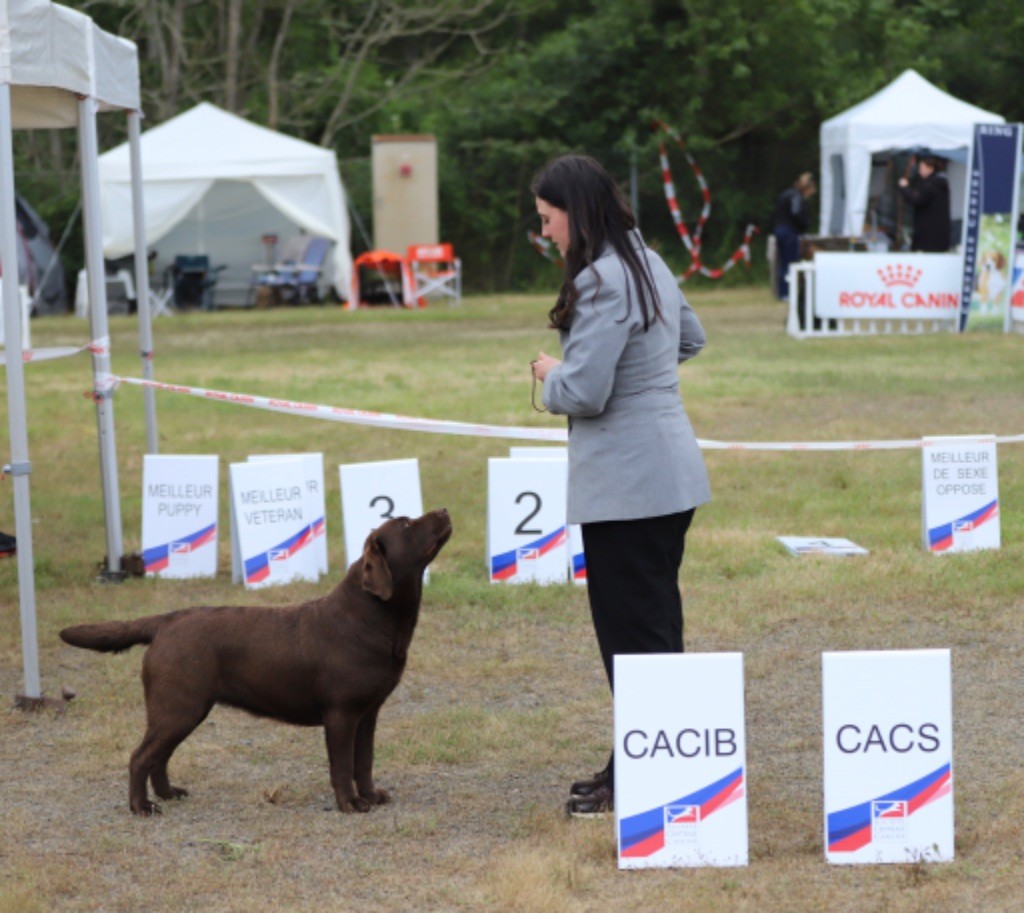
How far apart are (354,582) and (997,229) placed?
15152mm

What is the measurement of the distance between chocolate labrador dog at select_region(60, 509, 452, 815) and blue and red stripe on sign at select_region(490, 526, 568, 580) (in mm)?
2763

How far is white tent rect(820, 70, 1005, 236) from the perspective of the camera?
2278 centimetres

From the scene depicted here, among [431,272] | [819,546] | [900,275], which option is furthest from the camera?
[431,272]

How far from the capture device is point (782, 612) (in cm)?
655

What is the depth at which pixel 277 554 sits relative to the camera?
23.7 ft

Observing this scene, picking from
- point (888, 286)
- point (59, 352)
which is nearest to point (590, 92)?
point (888, 286)

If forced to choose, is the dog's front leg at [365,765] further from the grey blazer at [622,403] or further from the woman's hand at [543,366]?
the woman's hand at [543,366]

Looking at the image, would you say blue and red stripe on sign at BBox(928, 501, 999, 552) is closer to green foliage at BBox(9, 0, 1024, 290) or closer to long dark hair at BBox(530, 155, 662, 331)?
long dark hair at BBox(530, 155, 662, 331)

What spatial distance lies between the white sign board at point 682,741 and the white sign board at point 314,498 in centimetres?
369

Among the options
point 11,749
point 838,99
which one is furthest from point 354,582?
point 838,99

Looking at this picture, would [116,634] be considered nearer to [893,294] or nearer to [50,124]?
[50,124]

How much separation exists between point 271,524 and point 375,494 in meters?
0.49

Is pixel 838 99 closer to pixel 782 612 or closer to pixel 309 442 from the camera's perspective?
pixel 309 442

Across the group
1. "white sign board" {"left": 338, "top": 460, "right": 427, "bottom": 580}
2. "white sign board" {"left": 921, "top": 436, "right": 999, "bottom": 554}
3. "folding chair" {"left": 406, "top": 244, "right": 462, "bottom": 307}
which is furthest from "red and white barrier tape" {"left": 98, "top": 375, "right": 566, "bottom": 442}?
"folding chair" {"left": 406, "top": 244, "right": 462, "bottom": 307}
